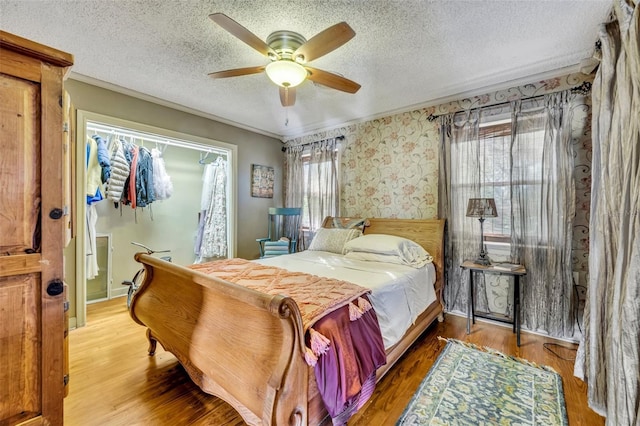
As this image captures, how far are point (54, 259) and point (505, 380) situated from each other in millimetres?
2624

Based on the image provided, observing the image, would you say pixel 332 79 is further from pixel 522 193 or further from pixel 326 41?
pixel 522 193

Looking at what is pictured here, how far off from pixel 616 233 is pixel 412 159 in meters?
2.15

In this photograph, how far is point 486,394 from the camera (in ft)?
5.70

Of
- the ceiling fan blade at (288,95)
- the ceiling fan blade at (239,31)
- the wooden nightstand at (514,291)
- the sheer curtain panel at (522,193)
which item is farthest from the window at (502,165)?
the ceiling fan blade at (239,31)

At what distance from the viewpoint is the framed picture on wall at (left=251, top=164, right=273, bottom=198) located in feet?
13.9

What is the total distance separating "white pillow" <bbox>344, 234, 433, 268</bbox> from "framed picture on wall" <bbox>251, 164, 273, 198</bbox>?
1.97 m

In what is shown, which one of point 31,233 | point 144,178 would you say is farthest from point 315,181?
point 31,233

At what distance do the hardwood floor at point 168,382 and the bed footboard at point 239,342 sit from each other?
0.84ft

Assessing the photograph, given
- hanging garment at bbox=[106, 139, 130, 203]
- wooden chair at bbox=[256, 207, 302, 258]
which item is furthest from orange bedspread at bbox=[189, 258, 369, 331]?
hanging garment at bbox=[106, 139, 130, 203]

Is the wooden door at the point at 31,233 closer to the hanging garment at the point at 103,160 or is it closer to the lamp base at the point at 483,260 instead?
the hanging garment at the point at 103,160

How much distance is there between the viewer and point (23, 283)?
0.85m

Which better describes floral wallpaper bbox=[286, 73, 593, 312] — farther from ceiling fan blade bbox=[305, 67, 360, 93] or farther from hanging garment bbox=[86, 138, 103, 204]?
hanging garment bbox=[86, 138, 103, 204]

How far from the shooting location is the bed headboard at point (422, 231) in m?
2.88

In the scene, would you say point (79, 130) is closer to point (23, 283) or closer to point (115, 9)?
point (115, 9)
